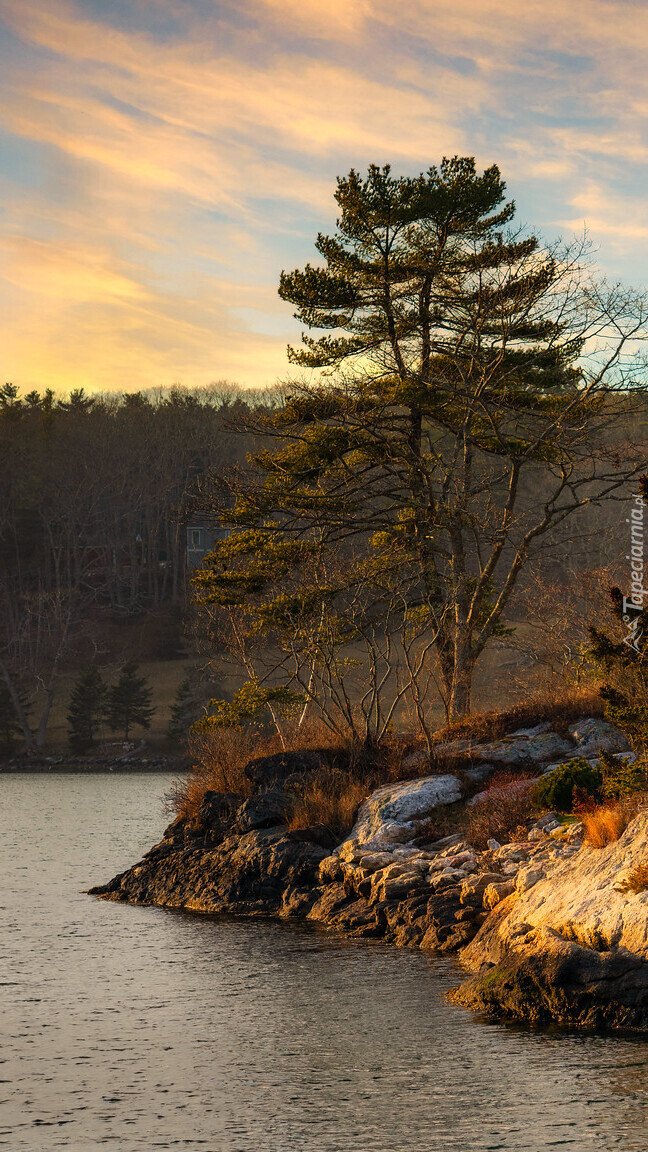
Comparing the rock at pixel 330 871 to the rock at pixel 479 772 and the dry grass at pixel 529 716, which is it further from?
the dry grass at pixel 529 716

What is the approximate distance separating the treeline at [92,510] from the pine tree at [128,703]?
32.8 ft

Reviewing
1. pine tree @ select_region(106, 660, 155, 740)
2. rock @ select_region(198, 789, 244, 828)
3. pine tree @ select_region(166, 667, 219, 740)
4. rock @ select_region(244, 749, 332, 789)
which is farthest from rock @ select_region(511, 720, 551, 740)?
pine tree @ select_region(106, 660, 155, 740)

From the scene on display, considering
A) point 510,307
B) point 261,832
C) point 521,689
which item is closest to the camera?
point 261,832

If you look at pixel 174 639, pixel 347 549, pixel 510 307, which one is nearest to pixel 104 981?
pixel 510 307

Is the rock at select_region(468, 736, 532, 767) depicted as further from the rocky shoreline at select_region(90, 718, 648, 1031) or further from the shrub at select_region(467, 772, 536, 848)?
the shrub at select_region(467, 772, 536, 848)

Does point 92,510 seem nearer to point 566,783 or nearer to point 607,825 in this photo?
point 566,783

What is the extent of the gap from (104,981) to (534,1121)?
811 cm

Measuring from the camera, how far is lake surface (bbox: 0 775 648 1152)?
9695 millimetres

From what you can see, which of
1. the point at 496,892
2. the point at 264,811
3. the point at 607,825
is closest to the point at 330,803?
the point at 264,811

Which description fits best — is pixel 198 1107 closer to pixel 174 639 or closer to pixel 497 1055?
pixel 497 1055

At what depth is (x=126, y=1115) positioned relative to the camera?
10.2 meters

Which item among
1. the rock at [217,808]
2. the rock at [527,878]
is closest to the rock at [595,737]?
the rock at [527,878]

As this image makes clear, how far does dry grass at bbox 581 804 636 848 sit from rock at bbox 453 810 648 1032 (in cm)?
18

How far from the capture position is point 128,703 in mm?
70688
